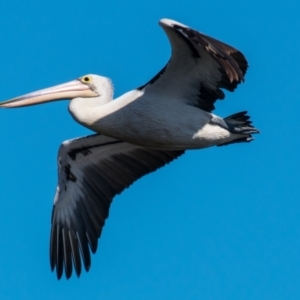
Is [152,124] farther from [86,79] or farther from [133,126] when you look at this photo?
[86,79]

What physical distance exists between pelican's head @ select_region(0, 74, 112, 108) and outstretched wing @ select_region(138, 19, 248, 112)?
2.66 ft

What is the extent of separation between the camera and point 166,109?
12.6 m

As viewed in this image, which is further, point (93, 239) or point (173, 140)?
point (93, 239)

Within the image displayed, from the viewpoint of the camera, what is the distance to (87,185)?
14688mm

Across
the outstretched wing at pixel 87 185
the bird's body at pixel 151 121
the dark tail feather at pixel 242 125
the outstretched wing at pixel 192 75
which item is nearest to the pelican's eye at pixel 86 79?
the bird's body at pixel 151 121

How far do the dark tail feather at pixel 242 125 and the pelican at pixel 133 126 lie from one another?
1cm

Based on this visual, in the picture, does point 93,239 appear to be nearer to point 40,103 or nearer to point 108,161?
point 108,161

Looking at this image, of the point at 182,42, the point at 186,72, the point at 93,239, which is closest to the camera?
A: the point at 182,42

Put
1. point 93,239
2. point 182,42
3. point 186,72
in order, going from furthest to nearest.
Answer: point 93,239, point 186,72, point 182,42

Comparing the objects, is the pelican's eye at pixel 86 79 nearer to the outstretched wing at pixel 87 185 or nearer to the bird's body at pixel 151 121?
the bird's body at pixel 151 121

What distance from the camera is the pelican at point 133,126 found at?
1248 cm

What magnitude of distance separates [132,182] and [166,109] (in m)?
2.24

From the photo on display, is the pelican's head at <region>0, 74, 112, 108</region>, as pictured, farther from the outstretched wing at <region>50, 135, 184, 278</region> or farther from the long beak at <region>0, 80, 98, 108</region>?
the outstretched wing at <region>50, 135, 184, 278</region>

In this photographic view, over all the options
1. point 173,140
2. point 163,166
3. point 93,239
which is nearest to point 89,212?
point 93,239
